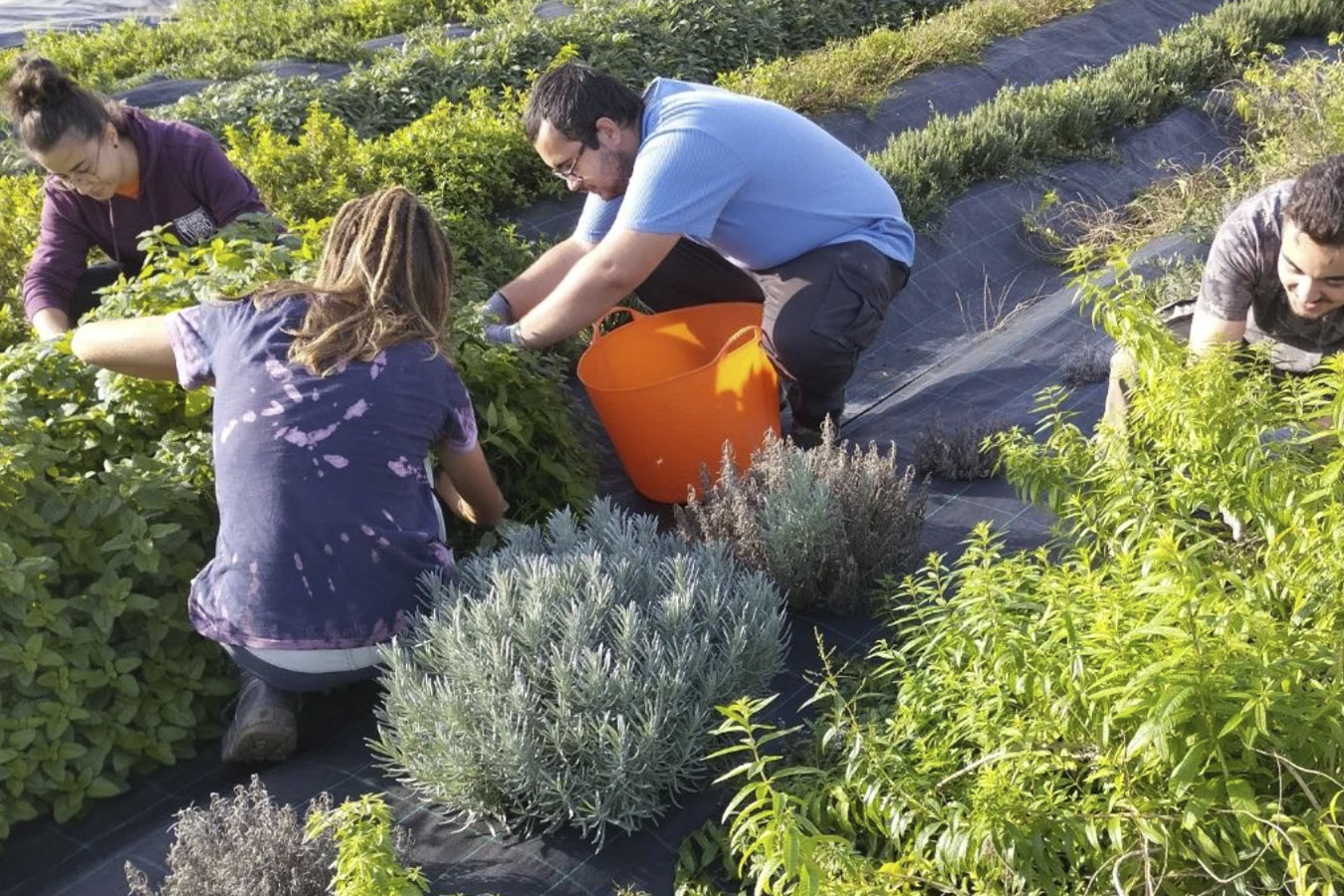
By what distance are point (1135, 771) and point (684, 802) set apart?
3.04 ft

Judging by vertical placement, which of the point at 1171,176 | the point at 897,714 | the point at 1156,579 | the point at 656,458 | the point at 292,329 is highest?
the point at 292,329

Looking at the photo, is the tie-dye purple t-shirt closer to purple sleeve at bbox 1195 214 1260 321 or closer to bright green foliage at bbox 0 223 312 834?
bright green foliage at bbox 0 223 312 834

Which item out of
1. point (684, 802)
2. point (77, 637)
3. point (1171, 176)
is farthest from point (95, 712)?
point (1171, 176)

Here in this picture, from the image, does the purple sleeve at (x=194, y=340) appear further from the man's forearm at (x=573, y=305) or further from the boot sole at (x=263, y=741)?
the man's forearm at (x=573, y=305)

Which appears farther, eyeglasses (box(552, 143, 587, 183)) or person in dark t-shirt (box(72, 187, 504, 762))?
eyeglasses (box(552, 143, 587, 183))

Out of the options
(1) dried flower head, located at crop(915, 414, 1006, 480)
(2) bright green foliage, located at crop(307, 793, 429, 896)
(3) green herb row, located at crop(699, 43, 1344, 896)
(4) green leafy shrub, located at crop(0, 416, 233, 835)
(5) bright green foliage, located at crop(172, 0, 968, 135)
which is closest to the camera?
(3) green herb row, located at crop(699, 43, 1344, 896)

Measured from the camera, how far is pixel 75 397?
9.46ft

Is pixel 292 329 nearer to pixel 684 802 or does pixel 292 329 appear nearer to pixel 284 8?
pixel 684 802

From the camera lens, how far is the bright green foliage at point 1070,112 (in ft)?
20.6

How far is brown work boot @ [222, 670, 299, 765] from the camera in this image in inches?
97.4

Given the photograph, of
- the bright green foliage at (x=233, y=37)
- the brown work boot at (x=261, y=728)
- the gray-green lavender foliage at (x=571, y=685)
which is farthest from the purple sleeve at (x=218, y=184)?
the bright green foliage at (x=233, y=37)

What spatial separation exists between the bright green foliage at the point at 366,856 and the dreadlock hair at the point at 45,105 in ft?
7.95

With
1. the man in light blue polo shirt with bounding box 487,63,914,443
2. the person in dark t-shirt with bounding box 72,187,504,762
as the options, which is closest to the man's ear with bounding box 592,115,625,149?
the man in light blue polo shirt with bounding box 487,63,914,443

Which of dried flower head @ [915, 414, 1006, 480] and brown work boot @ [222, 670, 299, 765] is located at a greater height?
brown work boot @ [222, 670, 299, 765]
